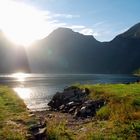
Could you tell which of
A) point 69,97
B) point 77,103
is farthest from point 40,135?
point 69,97

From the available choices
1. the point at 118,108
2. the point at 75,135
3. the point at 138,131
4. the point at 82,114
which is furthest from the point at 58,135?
Result: the point at 82,114

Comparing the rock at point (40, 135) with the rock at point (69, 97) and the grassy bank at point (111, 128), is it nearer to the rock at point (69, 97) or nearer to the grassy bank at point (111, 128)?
the grassy bank at point (111, 128)

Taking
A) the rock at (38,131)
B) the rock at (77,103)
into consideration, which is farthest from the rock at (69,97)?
the rock at (38,131)

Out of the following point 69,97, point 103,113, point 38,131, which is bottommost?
point 103,113

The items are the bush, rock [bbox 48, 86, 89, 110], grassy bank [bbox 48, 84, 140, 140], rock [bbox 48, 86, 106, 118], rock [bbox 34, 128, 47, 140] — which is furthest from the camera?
rock [bbox 48, 86, 89, 110]

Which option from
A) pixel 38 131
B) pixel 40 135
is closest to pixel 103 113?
pixel 38 131

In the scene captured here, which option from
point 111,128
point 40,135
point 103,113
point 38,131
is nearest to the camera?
point 40,135

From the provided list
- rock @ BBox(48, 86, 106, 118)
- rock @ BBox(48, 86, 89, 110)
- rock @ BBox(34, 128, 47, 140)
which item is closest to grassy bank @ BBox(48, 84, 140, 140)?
rock @ BBox(34, 128, 47, 140)

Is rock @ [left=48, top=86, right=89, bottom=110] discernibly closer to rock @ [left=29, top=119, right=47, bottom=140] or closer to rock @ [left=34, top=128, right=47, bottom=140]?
rock @ [left=29, top=119, right=47, bottom=140]

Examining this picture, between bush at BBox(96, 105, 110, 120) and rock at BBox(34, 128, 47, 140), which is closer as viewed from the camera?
rock at BBox(34, 128, 47, 140)

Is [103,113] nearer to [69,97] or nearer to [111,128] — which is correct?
[111,128]

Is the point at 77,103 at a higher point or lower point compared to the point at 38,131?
lower

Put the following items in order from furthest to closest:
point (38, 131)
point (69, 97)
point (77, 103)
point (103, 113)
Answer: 1. point (69, 97)
2. point (77, 103)
3. point (103, 113)
4. point (38, 131)

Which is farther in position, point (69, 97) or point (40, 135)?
point (69, 97)
